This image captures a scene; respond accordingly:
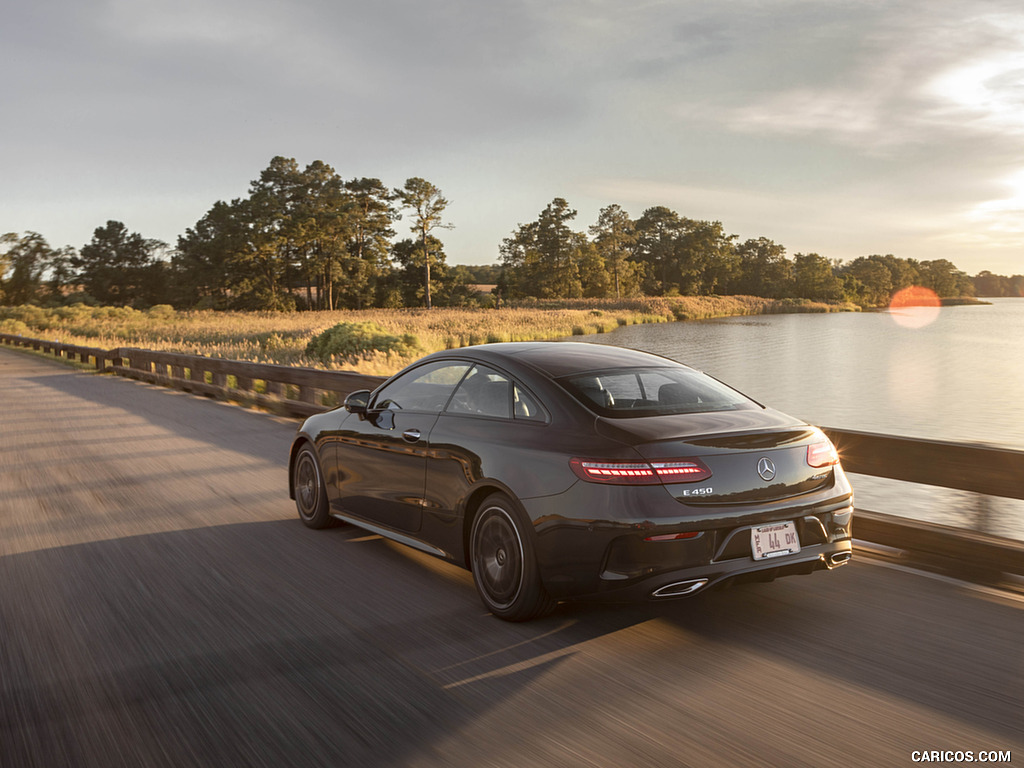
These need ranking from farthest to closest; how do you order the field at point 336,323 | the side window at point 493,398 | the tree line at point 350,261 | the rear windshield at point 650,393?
the tree line at point 350,261
the field at point 336,323
the side window at point 493,398
the rear windshield at point 650,393

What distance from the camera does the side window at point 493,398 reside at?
4.71 metres

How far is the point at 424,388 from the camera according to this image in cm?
575

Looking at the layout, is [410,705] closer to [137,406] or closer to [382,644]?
[382,644]

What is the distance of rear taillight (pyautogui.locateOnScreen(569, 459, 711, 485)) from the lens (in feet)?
13.1

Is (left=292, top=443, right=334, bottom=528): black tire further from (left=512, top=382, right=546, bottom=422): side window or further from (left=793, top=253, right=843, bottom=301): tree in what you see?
(left=793, top=253, right=843, bottom=301): tree

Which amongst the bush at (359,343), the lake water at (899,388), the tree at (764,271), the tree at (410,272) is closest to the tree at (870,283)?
the tree at (764,271)

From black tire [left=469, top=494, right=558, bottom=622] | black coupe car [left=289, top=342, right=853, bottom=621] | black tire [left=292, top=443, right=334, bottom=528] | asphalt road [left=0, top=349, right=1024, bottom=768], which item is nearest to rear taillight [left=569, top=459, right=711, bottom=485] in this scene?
black coupe car [left=289, top=342, right=853, bottom=621]

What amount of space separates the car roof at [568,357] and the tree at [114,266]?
341ft

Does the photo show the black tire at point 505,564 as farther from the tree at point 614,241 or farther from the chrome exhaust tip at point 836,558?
the tree at point 614,241

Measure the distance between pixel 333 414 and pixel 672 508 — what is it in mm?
3345


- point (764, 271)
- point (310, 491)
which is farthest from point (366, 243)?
point (310, 491)

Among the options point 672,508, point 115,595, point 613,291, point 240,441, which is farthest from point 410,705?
point 613,291

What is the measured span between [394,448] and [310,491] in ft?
4.98

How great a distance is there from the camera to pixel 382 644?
4195 millimetres
